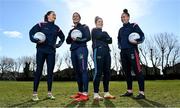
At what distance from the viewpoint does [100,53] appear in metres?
8.08

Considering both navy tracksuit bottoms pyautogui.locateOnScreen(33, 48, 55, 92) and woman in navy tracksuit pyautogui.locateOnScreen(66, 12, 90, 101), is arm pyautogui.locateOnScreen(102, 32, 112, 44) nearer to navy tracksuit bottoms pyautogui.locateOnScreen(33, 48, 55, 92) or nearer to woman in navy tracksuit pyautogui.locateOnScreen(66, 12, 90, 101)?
woman in navy tracksuit pyautogui.locateOnScreen(66, 12, 90, 101)

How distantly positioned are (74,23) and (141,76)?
7.55 ft

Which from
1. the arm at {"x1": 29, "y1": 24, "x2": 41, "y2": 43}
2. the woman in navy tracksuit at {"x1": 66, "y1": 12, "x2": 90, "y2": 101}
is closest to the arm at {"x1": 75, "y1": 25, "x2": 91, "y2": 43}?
the woman in navy tracksuit at {"x1": 66, "y1": 12, "x2": 90, "y2": 101}

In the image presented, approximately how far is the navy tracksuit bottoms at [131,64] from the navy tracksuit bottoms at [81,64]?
3.79 feet

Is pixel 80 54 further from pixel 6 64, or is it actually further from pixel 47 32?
pixel 6 64

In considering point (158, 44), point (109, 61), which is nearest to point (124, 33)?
point (109, 61)

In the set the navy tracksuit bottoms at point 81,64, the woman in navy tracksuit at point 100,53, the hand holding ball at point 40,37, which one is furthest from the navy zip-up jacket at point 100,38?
the hand holding ball at point 40,37

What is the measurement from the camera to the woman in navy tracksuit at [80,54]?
26.5 ft

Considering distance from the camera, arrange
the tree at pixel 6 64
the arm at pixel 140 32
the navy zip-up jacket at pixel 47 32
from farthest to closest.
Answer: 1. the tree at pixel 6 64
2. the arm at pixel 140 32
3. the navy zip-up jacket at pixel 47 32

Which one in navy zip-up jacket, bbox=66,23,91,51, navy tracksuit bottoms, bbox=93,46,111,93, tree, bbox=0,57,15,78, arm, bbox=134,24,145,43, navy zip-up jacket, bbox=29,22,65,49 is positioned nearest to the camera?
navy tracksuit bottoms, bbox=93,46,111,93

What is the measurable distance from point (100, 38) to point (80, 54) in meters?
0.67

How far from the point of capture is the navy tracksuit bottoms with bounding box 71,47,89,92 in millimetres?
8076

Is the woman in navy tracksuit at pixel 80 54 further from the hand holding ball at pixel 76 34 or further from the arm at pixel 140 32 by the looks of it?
the arm at pixel 140 32

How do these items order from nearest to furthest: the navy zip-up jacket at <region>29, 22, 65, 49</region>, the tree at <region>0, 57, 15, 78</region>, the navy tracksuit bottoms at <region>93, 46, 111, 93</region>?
the navy tracksuit bottoms at <region>93, 46, 111, 93</region> → the navy zip-up jacket at <region>29, 22, 65, 49</region> → the tree at <region>0, 57, 15, 78</region>
